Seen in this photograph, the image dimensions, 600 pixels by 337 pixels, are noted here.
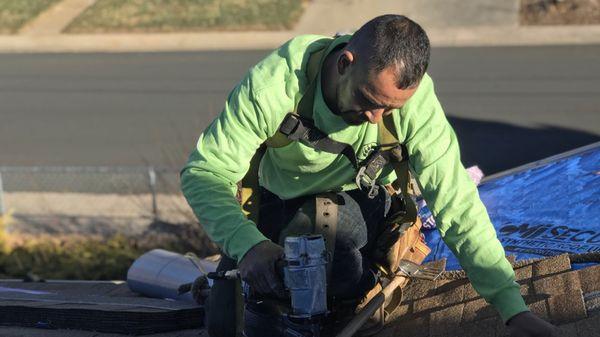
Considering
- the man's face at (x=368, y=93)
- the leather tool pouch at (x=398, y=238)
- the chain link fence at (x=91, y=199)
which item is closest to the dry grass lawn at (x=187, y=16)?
the chain link fence at (x=91, y=199)

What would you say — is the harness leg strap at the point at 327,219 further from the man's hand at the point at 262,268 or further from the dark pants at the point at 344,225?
the man's hand at the point at 262,268

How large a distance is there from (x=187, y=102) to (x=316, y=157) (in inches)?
444

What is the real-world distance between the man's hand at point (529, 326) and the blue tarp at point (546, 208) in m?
1.26

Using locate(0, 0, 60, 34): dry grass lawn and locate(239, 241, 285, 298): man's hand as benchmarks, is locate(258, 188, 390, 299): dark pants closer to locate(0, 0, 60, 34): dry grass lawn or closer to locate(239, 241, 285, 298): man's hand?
locate(239, 241, 285, 298): man's hand

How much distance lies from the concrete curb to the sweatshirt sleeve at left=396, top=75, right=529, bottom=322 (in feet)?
48.9

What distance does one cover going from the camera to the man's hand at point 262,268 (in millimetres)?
2660

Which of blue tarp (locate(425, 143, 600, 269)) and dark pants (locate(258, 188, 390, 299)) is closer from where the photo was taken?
dark pants (locate(258, 188, 390, 299))

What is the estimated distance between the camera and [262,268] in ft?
8.71

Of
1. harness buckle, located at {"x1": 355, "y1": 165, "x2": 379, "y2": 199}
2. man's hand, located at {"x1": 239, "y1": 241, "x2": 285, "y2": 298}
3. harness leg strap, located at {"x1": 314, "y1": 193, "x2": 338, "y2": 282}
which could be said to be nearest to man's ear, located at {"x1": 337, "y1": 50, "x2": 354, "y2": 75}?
harness buckle, located at {"x1": 355, "y1": 165, "x2": 379, "y2": 199}

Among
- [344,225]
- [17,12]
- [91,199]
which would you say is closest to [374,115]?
[344,225]

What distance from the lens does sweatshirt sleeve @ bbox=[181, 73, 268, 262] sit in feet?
9.24

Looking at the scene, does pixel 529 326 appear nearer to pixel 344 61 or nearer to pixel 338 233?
pixel 338 233

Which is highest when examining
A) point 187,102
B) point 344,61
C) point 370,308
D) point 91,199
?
point 344,61

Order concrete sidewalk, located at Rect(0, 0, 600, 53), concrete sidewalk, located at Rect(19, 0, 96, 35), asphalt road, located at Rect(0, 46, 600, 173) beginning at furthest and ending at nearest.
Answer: concrete sidewalk, located at Rect(19, 0, 96, 35), concrete sidewalk, located at Rect(0, 0, 600, 53), asphalt road, located at Rect(0, 46, 600, 173)
